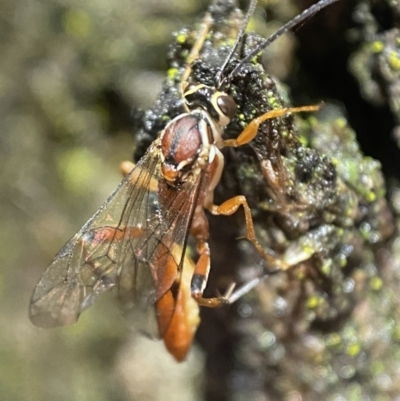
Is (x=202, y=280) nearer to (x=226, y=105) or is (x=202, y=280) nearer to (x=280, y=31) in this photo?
(x=226, y=105)

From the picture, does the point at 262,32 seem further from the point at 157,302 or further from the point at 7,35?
the point at 7,35

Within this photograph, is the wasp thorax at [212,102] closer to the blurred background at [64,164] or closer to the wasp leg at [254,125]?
the wasp leg at [254,125]

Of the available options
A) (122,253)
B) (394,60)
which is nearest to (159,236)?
(122,253)

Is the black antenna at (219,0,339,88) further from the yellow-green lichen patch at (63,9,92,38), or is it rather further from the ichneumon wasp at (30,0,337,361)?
the yellow-green lichen patch at (63,9,92,38)

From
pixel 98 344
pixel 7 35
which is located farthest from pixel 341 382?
pixel 7 35

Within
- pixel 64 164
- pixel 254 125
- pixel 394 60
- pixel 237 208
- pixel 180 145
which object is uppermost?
pixel 394 60
